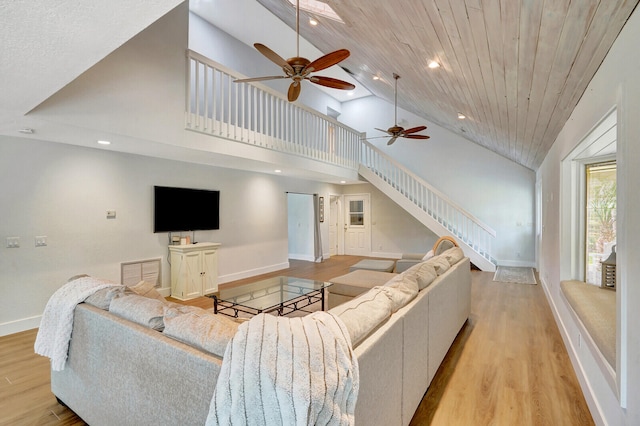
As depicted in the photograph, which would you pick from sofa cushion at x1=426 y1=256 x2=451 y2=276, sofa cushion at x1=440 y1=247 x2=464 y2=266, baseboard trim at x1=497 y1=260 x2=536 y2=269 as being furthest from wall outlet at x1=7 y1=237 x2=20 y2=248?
baseboard trim at x1=497 y1=260 x2=536 y2=269

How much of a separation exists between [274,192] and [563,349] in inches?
220

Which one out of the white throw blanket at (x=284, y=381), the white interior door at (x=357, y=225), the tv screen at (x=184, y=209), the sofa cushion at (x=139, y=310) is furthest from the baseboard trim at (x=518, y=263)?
the sofa cushion at (x=139, y=310)

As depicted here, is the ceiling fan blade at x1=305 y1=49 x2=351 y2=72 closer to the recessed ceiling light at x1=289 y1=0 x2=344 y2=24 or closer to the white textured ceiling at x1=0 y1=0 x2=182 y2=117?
the recessed ceiling light at x1=289 y1=0 x2=344 y2=24

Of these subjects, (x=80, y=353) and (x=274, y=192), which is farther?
(x=274, y=192)

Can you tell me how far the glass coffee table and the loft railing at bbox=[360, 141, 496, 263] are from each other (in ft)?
14.8

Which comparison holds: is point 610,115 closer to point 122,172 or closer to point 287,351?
point 287,351

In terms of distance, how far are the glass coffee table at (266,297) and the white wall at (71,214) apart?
192cm

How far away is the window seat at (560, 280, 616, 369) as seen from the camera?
1817 mm

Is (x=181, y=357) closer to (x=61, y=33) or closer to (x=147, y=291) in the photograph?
(x=147, y=291)

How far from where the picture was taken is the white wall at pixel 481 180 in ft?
24.4

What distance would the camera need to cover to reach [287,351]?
1049 mm

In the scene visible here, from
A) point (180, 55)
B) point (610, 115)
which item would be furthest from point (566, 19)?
point (180, 55)

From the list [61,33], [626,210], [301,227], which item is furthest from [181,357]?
[301,227]

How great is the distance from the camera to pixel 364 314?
148cm
